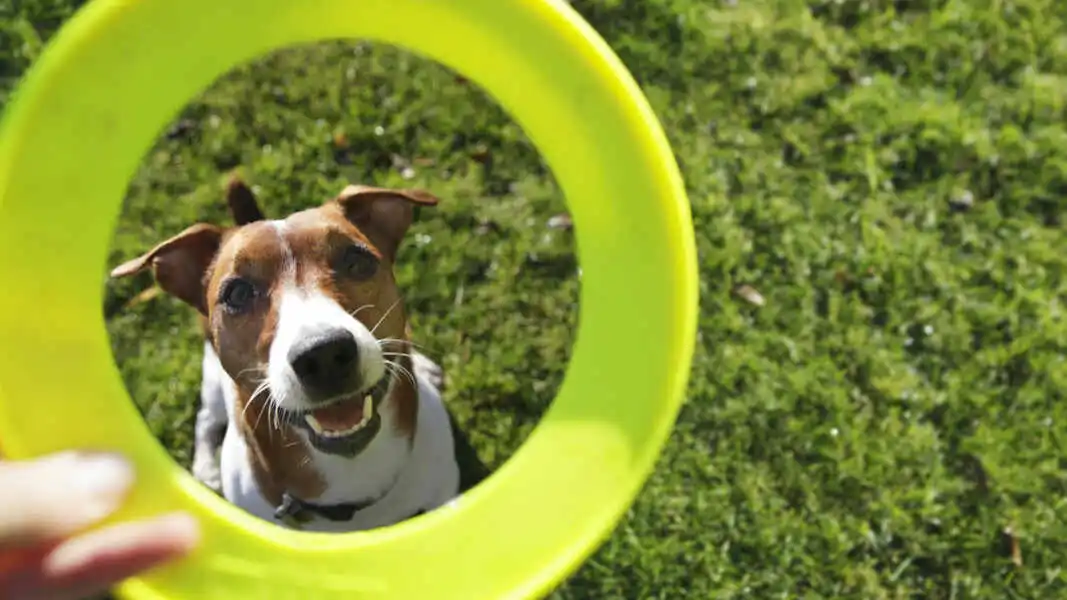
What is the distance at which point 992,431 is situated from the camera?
397 cm

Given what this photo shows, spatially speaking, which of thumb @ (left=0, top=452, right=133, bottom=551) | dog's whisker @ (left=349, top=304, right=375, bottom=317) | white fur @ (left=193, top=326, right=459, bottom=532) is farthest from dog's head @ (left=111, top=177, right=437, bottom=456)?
thumb @ (left=0, top=452, right=133, bottom=551)

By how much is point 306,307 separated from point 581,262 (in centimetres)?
86

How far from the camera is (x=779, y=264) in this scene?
419 cm

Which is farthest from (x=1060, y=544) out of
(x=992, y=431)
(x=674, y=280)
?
(x=674, y=280)

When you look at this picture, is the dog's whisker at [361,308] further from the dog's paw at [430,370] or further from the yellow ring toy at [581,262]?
the dog's paw at [430,370]

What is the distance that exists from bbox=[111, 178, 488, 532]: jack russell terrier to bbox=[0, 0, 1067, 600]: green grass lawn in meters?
A: 0.83

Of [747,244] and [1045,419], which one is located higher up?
[747,244]

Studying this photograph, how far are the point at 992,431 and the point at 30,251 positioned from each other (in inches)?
140

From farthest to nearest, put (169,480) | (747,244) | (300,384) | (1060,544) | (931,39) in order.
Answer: (931,39), (747,244), (1060,544), (169,480), (300,384)

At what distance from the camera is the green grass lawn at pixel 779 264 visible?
380 centimetres

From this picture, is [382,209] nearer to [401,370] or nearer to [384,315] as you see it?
[384,315]

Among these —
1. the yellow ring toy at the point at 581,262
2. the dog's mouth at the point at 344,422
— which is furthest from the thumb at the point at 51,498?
the dog's mouth at the point at 344,422

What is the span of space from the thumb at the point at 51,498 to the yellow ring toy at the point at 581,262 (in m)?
0.16

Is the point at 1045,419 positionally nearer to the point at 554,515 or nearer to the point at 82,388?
the point at 554,515
